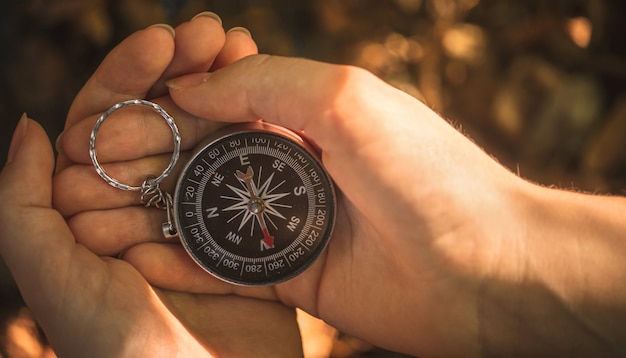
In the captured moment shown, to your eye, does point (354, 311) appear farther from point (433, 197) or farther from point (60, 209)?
point (60, 209)

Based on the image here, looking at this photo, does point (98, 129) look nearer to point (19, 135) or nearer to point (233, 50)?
point (19, 135)

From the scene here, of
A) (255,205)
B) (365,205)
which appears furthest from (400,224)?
(255,205)

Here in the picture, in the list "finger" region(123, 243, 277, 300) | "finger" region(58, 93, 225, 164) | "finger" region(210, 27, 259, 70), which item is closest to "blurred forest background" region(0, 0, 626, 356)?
"finger" region(210, 27, 259, 70)

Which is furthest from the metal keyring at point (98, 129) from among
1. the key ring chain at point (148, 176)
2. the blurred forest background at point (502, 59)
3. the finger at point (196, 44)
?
the blurred forest background at point (502, 59)

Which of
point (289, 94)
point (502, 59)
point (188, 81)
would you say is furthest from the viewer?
point (502, 59)

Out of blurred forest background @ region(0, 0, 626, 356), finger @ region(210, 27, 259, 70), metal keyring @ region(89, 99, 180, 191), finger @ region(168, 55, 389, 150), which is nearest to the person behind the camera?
finger @ region(168, 55, 389, 150)

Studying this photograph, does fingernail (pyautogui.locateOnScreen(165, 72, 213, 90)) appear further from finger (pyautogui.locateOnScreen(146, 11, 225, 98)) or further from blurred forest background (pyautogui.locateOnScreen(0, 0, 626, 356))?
blurred forest background (pyautogui.locateOnScreen(0, 0, 626, 356))

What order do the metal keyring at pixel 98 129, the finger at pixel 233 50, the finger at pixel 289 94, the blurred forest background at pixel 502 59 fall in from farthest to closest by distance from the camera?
the blurred forest background at pixel 502 59, the finger at pixel 233 50, the metal keyring at pixel 98 129, the finger at pixel 289 94

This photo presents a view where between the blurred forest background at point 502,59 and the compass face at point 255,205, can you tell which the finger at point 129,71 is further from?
the blurred forest background at point 502,59
